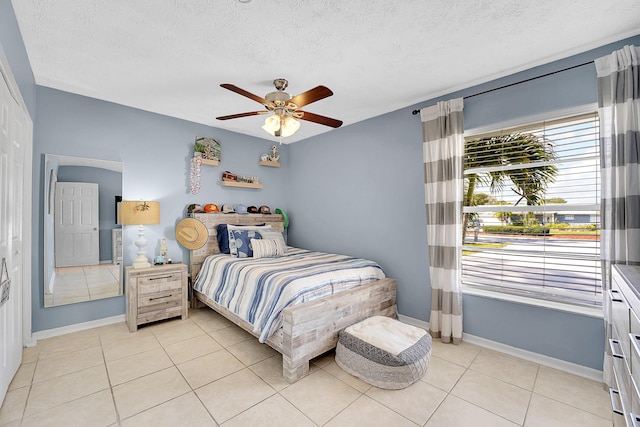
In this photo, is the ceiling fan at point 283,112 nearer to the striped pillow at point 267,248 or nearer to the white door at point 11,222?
the white door at point 11,222

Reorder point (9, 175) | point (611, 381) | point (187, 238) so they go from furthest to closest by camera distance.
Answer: point (187, 238) < point (611, 381) < point (9, 175)

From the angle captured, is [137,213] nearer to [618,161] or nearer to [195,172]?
[195,172]

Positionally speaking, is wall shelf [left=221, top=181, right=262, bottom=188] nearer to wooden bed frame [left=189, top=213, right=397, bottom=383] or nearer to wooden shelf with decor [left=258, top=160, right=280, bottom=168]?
wooden shelf with decor [left=258, top=160, right=280, bottom=168]

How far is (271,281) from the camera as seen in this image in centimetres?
253

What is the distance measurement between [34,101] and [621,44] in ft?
16.9

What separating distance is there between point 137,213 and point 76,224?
59cm

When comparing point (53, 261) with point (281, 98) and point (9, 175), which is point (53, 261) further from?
point (281, 98)

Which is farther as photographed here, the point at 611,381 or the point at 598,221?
the point at 598,221

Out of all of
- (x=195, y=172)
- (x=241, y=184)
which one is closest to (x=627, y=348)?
(x=241, y=184)

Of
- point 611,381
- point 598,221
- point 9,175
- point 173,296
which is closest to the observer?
point 9,175

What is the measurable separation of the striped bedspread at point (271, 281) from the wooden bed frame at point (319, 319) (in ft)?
0.30

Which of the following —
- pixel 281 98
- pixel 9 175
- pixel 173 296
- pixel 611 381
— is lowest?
pixel 611 381

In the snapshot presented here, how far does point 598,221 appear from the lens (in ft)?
7.28

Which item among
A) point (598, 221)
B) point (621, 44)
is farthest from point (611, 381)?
point (621, 44)
